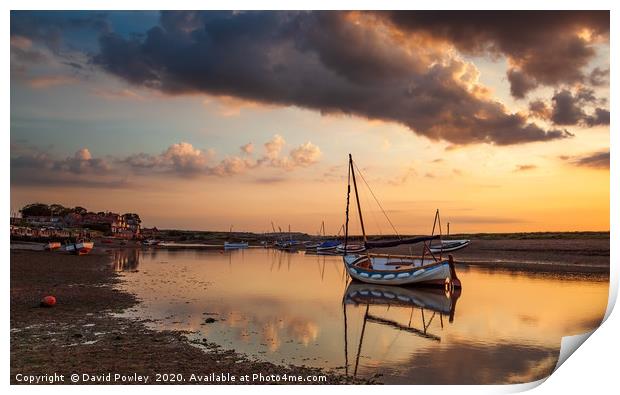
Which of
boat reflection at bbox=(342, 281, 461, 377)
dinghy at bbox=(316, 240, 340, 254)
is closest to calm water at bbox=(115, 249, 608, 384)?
boat reflection at bbox=(342, 281, 461, 377)

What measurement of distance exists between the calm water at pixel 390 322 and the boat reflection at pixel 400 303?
4 cm

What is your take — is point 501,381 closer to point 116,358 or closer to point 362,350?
point 362,350

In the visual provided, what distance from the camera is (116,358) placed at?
29.3 feet

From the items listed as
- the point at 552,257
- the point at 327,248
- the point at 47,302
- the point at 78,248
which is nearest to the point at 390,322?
the point at 47,302

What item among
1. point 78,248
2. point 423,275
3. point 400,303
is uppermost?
point 78,248

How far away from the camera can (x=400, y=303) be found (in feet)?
57.2

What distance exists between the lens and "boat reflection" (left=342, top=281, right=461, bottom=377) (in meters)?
12.6

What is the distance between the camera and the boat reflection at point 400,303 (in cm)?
1263

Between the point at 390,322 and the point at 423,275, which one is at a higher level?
the point at 423,275

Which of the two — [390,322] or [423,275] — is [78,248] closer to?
[423,275]

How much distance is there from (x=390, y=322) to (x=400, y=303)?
3.66 metres

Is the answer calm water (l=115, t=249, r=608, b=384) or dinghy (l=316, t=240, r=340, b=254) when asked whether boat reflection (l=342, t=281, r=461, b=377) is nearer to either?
calm water (l=115, t=249, r=608, b=384)
